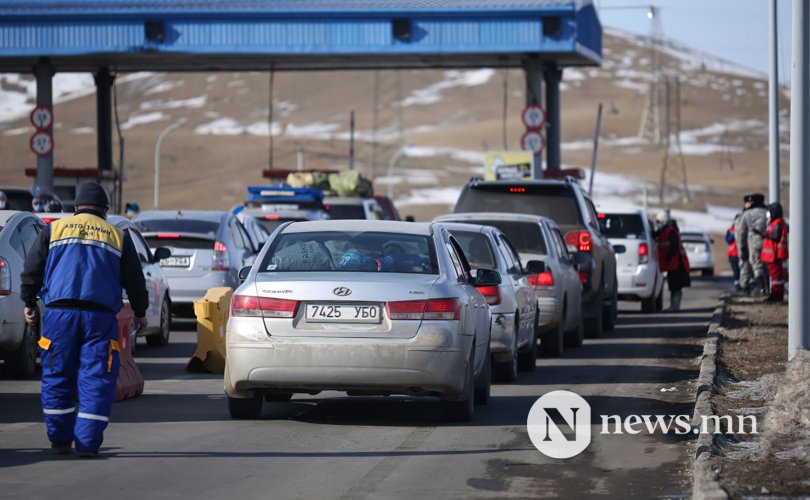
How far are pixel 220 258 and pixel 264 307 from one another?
10407mm

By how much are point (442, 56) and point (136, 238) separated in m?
18.1

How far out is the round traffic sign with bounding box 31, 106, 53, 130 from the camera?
110 feet

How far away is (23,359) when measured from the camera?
14.8m

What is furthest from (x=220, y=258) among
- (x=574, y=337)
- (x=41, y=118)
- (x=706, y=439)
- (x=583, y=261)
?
(x=41, y=118)

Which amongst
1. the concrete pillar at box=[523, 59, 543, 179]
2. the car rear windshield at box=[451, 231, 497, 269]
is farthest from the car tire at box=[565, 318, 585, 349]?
the concrete pillar at box=[523, 59, 543, 179]

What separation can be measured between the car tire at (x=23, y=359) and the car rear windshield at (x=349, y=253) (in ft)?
13.4

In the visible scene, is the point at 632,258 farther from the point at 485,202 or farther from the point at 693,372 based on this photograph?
the point at 693,372

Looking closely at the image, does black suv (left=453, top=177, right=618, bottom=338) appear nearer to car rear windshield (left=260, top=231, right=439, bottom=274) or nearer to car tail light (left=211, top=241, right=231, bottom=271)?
car tail light (left=211, top=241, right=231, bottom=271)

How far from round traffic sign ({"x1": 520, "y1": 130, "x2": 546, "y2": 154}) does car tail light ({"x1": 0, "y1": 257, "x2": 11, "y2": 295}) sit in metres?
19.4

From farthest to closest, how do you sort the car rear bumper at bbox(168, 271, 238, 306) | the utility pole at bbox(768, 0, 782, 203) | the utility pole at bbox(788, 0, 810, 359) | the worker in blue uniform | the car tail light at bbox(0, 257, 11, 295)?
the utility pole at bbox(768, 0, 782, 203)
the car rear bumper at bbox(168, 271, 238, 306)
the car tail light at bbox(0, 257, 11, 295)
the utility pole at bbox(788, 0, 810, 359)
the worker in blue uniform

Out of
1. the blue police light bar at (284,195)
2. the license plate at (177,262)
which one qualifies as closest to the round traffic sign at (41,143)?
the blue police light bar at (284,195)

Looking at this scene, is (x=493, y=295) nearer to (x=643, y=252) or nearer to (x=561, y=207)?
(x=561, y=207)

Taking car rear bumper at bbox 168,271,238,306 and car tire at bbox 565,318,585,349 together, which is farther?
car rear bumper at bbox 168,271,238,306

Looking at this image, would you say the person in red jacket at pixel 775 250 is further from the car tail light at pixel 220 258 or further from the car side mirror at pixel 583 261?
the car tail light at pixel 220 258
